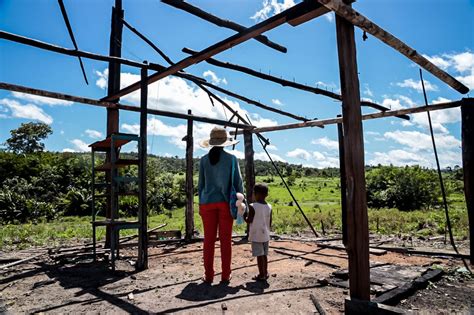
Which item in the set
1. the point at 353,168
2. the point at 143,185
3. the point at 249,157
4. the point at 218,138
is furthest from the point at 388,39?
the point at 249,157

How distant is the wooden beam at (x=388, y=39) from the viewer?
343 centimetres

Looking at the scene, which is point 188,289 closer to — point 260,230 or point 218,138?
point 260,230

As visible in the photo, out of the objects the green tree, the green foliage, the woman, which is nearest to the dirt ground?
the woman

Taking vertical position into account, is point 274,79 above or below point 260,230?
above

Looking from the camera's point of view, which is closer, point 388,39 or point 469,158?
point 388,39

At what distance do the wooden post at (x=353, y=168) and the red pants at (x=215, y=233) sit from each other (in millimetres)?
1821

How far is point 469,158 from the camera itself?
18.6 ft

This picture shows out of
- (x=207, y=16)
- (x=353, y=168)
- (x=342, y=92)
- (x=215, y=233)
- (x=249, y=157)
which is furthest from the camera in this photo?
(x=249, y=157)

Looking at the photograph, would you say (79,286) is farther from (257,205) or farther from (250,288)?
(257,205)

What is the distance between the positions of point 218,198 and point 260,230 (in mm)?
781

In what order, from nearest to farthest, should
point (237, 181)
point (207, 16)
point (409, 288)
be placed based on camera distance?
point (409, 288), point (207, 16), point (237, 181)

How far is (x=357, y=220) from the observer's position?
3590 mm

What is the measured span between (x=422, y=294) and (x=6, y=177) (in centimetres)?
2030

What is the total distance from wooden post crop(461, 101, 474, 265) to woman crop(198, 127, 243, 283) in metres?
3.78
